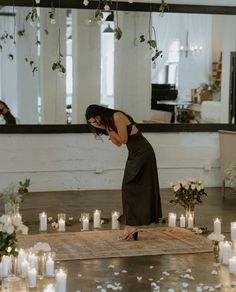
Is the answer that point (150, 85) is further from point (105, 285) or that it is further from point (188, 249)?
point (105, 285)

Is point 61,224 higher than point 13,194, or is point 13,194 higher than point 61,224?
point 13,194

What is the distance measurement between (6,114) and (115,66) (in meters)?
1.60

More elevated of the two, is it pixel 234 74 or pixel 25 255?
pixel 234 74

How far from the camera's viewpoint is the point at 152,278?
4910 mm

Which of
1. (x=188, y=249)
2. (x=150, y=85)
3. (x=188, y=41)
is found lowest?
(x=188, y=249)

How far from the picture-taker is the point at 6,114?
29.0 ft

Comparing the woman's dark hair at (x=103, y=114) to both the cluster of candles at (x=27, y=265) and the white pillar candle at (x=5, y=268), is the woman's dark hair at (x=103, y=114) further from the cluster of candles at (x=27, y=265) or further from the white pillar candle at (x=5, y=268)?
the white pillar candle at (x=5, y=268)

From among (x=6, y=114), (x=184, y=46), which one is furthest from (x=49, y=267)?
(x=184, y=46)

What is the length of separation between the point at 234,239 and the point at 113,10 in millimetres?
4327

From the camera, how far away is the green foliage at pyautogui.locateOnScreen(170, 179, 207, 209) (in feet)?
21.9

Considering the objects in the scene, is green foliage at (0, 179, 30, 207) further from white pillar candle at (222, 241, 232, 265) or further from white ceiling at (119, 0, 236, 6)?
white ceiling at (119, 0, 236, 6)

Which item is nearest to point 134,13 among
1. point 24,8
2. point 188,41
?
point 188,41

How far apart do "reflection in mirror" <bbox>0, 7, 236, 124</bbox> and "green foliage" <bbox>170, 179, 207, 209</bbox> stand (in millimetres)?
2665

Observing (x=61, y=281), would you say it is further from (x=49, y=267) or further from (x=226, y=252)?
(x=226, y=252)
